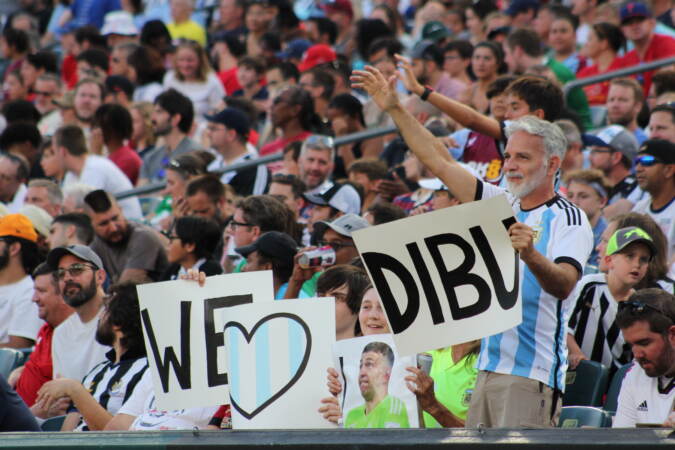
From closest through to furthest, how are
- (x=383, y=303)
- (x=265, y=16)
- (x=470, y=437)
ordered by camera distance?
(x=470, y=437) < (x=383, y=303) < (x=265, y=16)

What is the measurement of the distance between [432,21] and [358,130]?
153 inches

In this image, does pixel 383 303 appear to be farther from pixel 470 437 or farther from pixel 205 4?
pixel 205 4

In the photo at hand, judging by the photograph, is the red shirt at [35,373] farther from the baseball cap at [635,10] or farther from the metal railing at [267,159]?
the baseball cap at [635,10]

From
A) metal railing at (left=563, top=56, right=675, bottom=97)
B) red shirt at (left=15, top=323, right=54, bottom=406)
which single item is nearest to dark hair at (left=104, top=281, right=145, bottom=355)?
red shirt at (left=15, top=323, right=54, bottom=406)

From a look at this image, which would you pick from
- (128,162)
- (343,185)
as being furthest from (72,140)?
(343,185)

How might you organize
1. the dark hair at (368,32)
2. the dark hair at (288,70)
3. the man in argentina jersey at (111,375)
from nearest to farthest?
the man in argentina jersey at (111,375)
the dark hair at (288,70)
the dark hair at (368,32)

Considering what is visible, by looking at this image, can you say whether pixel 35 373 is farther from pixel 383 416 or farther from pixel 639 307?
pixel 639 307

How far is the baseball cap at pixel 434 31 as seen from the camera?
14156 millimetres

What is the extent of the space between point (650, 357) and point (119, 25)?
12.9 meters

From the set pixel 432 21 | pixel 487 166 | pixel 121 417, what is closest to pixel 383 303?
pixel 121 417

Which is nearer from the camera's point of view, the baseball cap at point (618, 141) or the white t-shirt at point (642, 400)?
the white t-shirt at point (642, 400)

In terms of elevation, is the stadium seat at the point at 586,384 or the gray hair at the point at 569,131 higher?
the gray hair at the point at 569,131

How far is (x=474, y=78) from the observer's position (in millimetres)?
12875

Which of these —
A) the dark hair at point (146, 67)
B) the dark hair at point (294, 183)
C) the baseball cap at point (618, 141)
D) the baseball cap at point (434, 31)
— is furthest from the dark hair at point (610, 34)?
the dark hair at point (146, 67)
